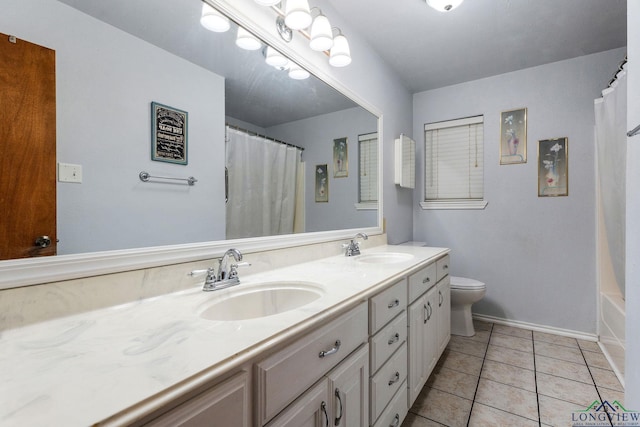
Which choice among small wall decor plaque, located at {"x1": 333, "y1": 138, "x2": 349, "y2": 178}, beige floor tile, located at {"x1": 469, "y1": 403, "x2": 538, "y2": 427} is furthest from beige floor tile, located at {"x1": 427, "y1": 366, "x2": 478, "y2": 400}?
small wall decor plaque, located at {"x1": 333, "y1": 138, "x2": 349, "y2": 178}

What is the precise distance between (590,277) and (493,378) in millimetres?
1324

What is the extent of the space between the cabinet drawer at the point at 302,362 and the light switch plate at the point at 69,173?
694 mm

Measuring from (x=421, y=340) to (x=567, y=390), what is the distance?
0.99m

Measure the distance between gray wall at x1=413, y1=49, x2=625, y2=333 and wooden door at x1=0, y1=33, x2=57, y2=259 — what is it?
2966 mm

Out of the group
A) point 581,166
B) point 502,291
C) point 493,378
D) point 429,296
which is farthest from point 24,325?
point 581,166

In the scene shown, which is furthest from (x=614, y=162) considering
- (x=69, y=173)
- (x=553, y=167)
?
(x=69, y=173)

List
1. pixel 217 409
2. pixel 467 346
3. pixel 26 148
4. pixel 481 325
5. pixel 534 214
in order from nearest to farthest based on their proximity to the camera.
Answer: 1. pixel 217 409
2. pixel 26 148
3. pixel 467 346
4. pixel 534 214
5. pixel 481 325

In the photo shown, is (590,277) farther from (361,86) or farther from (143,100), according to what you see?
(143,100)

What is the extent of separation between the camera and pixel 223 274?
1.07m

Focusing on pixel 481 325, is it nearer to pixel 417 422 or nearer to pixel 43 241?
pixel 417 422

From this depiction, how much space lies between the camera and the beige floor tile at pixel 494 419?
1.45 meters

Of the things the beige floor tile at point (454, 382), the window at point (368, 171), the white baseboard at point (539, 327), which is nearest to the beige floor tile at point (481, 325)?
the white baseboard at point (539, 327)

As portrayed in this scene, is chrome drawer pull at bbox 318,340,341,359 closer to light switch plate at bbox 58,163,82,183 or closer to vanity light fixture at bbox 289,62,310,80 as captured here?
light switch plate at bbox 58,163,82,183

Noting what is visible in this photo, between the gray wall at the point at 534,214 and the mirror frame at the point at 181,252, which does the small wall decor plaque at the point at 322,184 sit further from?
the gray wall at the point at 534,214
